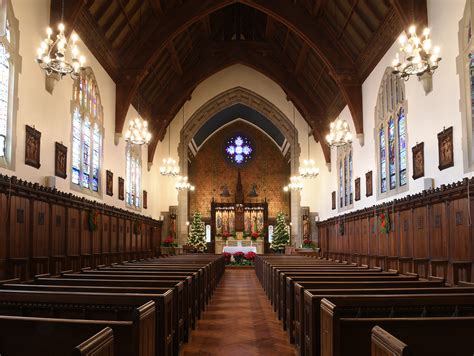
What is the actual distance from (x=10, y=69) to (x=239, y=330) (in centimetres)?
772

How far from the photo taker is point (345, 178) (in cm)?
2339

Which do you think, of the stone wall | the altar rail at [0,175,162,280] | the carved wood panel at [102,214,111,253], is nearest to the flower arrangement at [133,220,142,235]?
the altar rail at [0,175,162,280]

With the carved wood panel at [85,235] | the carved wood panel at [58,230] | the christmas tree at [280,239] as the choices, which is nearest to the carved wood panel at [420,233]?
the carved wood panel at [58,230]

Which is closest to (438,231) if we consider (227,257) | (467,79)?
(467,79)

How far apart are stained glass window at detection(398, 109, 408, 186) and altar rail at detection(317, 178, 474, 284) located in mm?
923

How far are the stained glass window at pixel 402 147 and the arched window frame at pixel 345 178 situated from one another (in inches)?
237

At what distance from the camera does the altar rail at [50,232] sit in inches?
402

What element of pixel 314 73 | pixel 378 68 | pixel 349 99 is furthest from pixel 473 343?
pixel 314 73

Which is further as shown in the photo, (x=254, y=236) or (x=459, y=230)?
(x=254, y=236)

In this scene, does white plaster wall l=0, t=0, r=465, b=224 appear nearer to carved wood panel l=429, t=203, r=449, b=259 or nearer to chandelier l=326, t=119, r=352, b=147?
carved wood panel l=429, t=203, r=449, b=259

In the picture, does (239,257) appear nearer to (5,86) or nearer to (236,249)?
(236,249)

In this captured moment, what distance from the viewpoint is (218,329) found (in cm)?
862

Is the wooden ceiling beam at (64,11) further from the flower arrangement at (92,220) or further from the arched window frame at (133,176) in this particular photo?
the arched window frame at (133,176)

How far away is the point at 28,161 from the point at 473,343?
1042 cm
